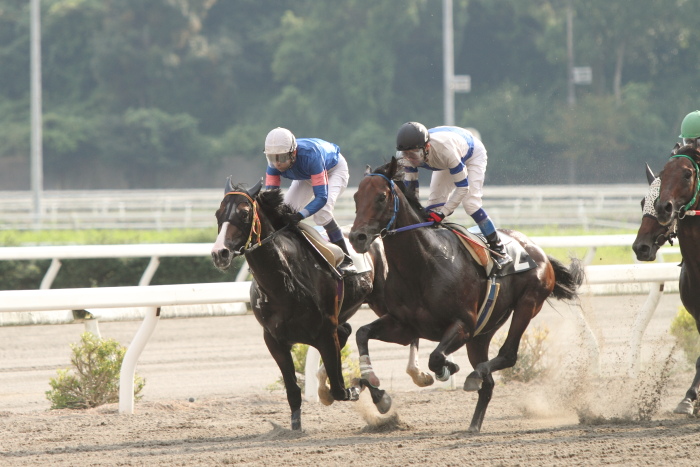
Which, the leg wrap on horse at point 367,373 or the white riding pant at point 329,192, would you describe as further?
the white riding pant at point 329,192

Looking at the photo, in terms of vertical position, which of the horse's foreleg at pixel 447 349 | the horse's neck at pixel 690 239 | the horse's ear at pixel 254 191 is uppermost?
the horse's ear at pixel 254 191

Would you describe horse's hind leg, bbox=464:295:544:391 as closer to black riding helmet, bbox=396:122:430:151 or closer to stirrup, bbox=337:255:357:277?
stirrup, bbox=337:255:357:277

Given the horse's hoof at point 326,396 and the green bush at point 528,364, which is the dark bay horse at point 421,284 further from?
the green bush at point 528,364

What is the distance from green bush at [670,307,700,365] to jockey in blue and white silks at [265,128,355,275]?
2.98m

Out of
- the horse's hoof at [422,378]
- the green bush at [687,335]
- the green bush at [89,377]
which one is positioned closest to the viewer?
the horse's hoof at [422,378]

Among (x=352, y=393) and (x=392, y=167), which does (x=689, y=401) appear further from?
(x=392, y=167)

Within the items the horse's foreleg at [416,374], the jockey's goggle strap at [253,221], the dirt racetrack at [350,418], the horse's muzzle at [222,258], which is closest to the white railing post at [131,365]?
the dirt racetrack at [350,418]

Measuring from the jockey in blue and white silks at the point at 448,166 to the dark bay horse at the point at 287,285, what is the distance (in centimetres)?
66

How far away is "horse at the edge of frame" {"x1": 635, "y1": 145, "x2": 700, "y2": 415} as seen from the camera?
18.0 feet

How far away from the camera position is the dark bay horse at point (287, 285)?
516 cm

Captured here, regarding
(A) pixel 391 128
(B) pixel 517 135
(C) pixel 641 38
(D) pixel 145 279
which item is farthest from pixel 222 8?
(D) pixel 145 279

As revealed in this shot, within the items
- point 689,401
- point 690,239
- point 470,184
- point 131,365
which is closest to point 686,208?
point 690,239

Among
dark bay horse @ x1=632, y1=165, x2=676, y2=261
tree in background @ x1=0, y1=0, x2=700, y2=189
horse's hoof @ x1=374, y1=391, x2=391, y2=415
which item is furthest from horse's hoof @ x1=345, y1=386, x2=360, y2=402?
tree in background @ x1=0, y1=0, x2=700, y2=189

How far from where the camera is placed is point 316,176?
5719 millimetres
